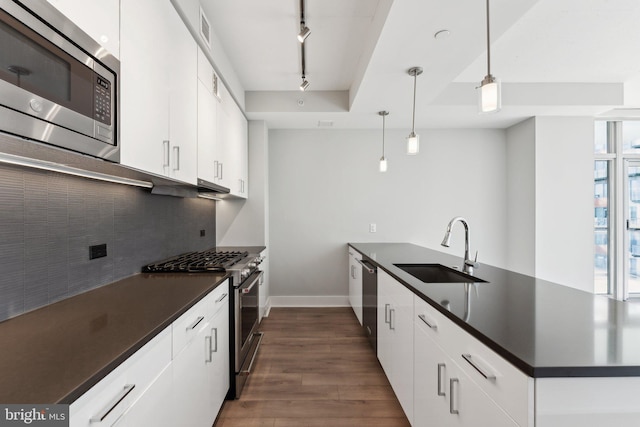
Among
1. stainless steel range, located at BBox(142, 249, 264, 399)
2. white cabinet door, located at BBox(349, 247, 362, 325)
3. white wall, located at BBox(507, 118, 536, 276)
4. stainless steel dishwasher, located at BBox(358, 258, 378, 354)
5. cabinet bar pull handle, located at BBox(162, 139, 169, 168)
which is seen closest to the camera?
cabinet bar pull handle, located at BBox(162, 139, 169, 168)

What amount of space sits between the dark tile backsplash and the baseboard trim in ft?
7.32

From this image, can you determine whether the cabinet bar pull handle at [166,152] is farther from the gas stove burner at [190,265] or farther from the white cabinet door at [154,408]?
the white cabinet door at [154,408]

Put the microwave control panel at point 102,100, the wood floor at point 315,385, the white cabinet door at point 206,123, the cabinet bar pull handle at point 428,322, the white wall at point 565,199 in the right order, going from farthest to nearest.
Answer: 1. the white wall at point 565,199
2. the white cabinet door at point 206,123
3. the wood floor at point 315,385
4. the cabinet bar pull handle at point 428,322
5. the microwave control panel at point 102,100

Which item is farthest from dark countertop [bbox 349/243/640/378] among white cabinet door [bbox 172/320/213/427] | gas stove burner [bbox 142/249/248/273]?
gas stove burner [bbox 142/249/248/273]

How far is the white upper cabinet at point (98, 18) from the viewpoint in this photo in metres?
0.97

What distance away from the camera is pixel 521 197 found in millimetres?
3957

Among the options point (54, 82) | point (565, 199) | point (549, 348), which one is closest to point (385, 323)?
point (549, 348)

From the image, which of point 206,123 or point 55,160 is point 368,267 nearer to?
point 206,123

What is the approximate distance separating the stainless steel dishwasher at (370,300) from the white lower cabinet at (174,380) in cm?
121

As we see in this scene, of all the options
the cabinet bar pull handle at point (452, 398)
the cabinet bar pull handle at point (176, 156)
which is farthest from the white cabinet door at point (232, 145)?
the cabinet bar pull handle at point (452, 398)

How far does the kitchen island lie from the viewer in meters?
0.76

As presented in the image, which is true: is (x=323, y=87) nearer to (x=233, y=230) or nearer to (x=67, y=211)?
(x=233, y=230)

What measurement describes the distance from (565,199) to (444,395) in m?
3.62

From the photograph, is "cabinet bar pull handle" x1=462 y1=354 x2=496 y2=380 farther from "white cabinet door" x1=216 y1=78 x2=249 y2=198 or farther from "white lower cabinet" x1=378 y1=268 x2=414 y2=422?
"white cabinet door" x1=216 y1=78 x2=249 y2=198
